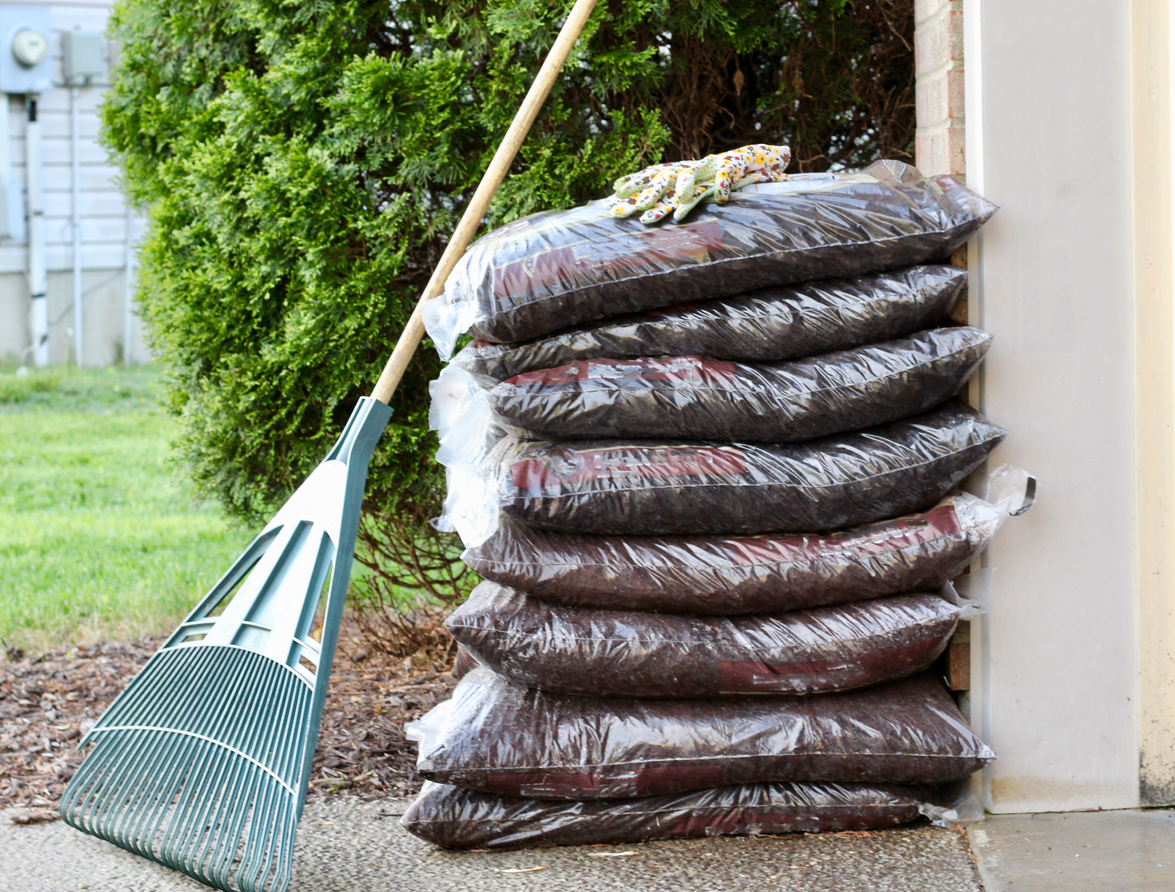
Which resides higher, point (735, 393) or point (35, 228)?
point (35, 228)

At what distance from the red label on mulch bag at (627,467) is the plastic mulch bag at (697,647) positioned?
291mm

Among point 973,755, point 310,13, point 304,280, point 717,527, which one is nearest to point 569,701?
point 717,527

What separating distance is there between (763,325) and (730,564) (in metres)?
0.52

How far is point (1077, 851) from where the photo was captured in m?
2.32

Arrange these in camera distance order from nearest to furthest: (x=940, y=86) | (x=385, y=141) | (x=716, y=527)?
(x=716, y=527) < (x=940, y=86) < (x=385, y=141)

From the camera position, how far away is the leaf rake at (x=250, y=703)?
7.22 feet

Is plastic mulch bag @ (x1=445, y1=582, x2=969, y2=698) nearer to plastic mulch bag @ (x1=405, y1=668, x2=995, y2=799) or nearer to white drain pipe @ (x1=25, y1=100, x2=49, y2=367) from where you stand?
plastic mulch bag @ (x1=405, y1=668, x2=995, y2=799)

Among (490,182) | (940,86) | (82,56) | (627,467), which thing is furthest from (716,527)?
(82,56)

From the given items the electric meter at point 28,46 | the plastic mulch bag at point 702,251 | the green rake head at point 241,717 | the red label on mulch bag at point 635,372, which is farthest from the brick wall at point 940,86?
the electric meter at point 28,46

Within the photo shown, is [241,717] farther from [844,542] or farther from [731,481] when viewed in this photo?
[844,542]

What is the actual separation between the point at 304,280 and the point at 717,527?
1.48m

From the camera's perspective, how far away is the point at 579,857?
92.4 inches

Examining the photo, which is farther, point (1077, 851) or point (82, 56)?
point (82, 56)

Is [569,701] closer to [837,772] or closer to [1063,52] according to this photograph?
[837,772]
